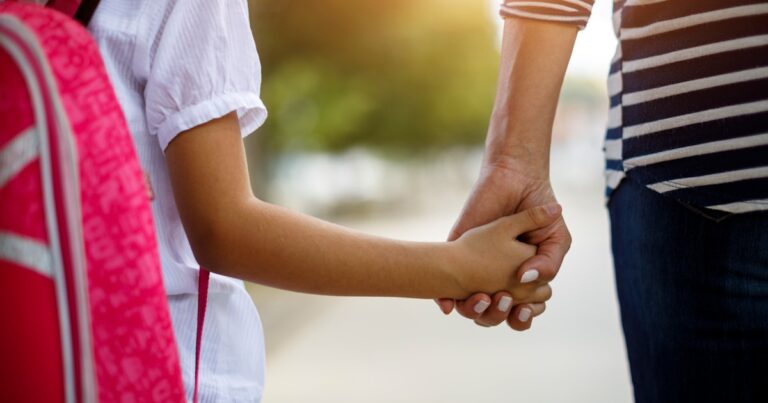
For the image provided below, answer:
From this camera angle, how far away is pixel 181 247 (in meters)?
1.48

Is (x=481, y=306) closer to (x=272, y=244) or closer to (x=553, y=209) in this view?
(x=553, y=209)

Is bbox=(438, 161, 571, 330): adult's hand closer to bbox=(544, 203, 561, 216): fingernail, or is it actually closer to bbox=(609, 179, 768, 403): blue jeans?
bbox=(544, 203, 561, 216): fingernail

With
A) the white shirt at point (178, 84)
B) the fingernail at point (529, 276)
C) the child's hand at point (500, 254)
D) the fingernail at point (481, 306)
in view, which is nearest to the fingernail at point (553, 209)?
the child's hand at point (500, 254)

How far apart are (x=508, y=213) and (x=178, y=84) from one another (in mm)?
1045

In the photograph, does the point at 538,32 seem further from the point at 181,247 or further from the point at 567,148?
the point at 567,148

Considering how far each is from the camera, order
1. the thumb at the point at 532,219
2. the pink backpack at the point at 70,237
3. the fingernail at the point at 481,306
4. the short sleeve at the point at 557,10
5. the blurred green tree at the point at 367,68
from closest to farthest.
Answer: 1. the pink backpack at the point at 70,237
2. the fingernail at the point at 481,306
3. the thumb at the point at 532,219
4. the short sleeve at the point at 557,10
5. the blurred green tree at the point at 367,68

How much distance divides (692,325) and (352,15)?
1527 cm

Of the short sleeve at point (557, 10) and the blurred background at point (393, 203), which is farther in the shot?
the blurred background at point (393, 203)

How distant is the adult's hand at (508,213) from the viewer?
6.15 ft

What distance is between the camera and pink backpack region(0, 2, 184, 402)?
1003mm

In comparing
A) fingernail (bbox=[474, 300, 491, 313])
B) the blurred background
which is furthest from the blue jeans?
the blurred background

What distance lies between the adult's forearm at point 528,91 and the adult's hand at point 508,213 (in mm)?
24

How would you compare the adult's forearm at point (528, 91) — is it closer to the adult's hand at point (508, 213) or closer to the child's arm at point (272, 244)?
→ the adult's hand at point (508, 213)

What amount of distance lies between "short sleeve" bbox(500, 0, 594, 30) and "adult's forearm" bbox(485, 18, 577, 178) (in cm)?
2
